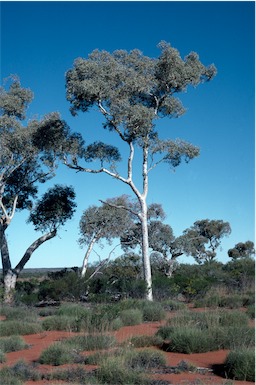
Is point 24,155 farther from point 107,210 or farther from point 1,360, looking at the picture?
point 1,360

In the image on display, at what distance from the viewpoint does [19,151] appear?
1052 inches

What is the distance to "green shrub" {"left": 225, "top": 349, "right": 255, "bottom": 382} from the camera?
8.86 meters

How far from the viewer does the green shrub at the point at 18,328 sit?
14477 mm

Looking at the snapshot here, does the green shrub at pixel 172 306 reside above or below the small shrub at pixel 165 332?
above

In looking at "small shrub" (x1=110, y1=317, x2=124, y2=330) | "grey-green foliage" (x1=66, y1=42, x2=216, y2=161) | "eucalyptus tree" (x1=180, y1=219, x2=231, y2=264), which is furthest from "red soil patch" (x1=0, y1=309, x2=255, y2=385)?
"eucalyptus tree" (x1=180, y1=219, x2=231, y2=264)

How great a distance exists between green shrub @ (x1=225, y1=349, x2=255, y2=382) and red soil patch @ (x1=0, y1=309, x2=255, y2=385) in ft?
0.59

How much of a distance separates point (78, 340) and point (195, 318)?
11.6 feet

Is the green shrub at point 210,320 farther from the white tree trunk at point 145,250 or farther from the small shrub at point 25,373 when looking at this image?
the white tree trunk at point 145,250

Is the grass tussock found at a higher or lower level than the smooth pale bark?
lower

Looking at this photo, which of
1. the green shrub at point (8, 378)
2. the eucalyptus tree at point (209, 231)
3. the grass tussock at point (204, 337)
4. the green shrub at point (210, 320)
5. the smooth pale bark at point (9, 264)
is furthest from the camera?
the eucalyptus tree at point (209, 231)

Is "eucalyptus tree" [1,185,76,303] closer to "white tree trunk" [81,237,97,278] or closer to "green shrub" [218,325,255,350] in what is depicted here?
"white tree trunk" [81,237,97,278]

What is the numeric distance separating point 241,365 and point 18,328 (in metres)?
7.37

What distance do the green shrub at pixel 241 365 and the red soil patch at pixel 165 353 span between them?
181mm

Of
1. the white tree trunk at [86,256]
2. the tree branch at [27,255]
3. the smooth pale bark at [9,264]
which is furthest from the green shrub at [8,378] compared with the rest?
the white tree trunk at [86,256]
